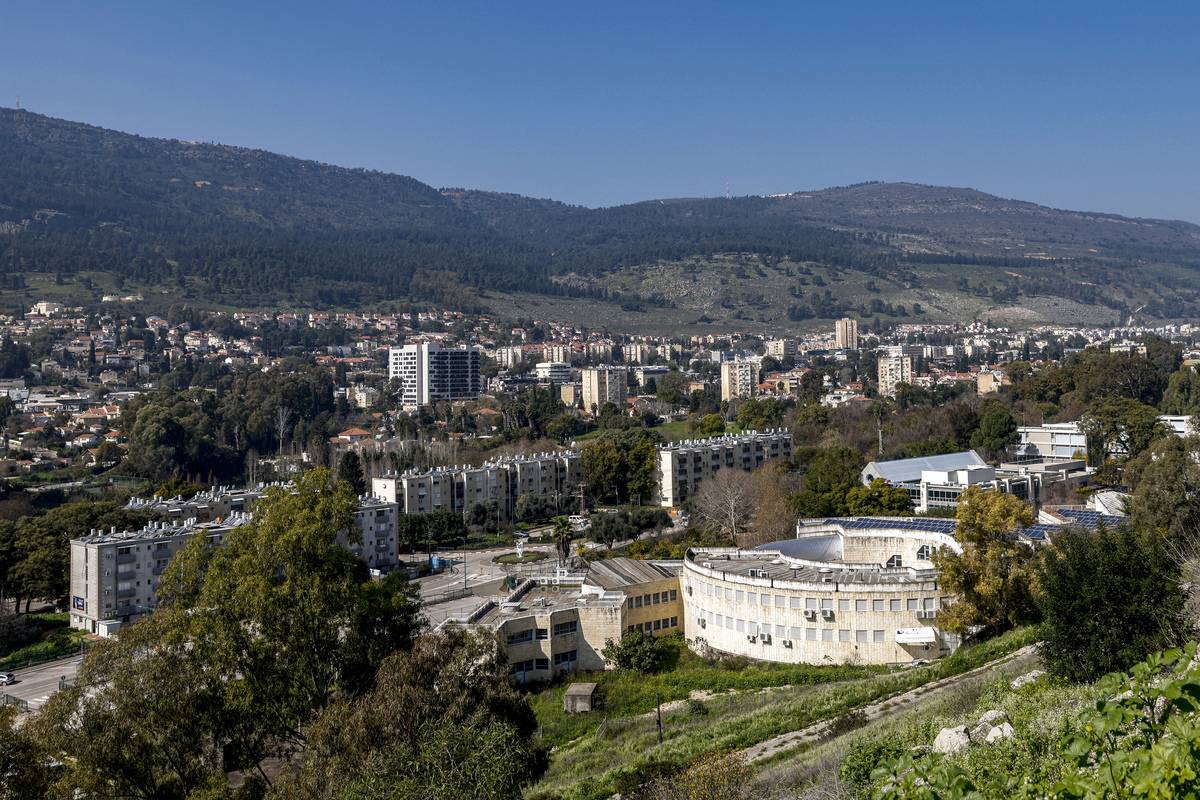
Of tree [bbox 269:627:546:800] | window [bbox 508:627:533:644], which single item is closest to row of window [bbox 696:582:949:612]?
window [bbox 508:627:533:644]

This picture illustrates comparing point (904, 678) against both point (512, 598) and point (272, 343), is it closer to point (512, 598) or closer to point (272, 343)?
point (512, 598)

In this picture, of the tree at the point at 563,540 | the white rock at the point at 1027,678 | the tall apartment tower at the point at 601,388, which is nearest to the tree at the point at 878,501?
the tree at the point at 563,540

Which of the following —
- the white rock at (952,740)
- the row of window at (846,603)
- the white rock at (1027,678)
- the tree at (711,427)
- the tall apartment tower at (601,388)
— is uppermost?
the tall apartment tower at (601,388)

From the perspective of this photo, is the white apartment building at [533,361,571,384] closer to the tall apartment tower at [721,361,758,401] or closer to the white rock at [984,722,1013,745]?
the tall apartment tower at [721,361,758,401]

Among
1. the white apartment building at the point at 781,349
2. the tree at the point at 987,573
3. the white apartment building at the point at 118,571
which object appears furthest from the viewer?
the white apartment building at the point at 781,349

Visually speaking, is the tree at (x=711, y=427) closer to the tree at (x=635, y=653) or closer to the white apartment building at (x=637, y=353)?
the tree at (x=635, y=653)

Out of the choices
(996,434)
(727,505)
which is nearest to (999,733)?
(727,505)

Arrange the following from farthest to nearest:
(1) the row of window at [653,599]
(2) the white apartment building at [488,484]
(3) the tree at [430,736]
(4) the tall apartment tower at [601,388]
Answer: (4) the tall apartment tower at [601,388] < (2) the white apartment building at [488,484] < (1) the row of window at [653,599] < (3) the tree at [430,736]

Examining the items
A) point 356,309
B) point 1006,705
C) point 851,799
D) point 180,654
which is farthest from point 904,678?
point 356,309
